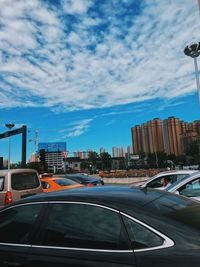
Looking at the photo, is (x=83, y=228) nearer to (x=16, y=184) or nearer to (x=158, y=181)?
(x=158, y=181)

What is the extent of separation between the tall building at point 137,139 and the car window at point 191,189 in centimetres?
9666

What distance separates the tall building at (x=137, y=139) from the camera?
108m

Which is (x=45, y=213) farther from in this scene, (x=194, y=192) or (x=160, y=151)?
(x=160, y=151)

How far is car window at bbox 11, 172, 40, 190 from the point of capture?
10.3 metres

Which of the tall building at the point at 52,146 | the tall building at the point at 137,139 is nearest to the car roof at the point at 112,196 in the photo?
the tall building at the point at 52,146

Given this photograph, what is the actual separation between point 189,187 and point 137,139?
4256 inches

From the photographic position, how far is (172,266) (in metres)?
2.46

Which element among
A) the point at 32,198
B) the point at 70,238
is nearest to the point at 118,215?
the point at 70,238

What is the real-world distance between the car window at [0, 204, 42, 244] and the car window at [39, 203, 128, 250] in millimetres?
203

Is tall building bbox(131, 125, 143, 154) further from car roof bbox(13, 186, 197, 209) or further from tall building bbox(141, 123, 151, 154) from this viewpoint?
car roof bbox(13, 186, 197, 209)

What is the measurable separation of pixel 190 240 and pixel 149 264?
365mm

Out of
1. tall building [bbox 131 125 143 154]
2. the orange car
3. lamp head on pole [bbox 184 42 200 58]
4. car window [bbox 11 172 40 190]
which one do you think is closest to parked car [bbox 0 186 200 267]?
car window [bbox 11 172 40 190]

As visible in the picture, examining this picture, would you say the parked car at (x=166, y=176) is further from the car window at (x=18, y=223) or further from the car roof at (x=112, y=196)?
the car window at (x=18, y=223)

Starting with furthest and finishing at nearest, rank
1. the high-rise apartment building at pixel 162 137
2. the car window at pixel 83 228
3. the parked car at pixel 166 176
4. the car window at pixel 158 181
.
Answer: the high-rise apartment building at pixel 162 137 < the car window at pixel 158 181 < the parked car at pixel 166 176 < the car window at pixel 83 228
